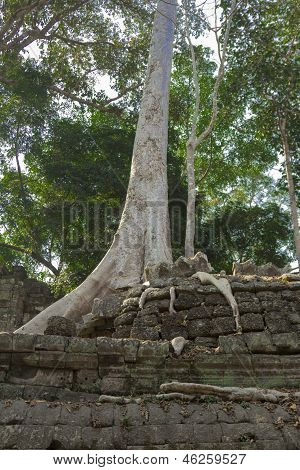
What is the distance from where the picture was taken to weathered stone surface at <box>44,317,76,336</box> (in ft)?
13.9

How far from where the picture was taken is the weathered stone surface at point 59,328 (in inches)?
167

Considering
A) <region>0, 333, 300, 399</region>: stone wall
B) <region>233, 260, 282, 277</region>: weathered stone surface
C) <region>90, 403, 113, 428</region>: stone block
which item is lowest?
<region>90, 403, 113, 428</region>: stone block

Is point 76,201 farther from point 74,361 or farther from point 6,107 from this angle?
point 74,361

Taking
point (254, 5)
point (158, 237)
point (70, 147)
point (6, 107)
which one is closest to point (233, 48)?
point (254, 5)

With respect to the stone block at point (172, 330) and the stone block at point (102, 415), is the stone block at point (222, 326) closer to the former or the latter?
the stone block at point (172, 330)

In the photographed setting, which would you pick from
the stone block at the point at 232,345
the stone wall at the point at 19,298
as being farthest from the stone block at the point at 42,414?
the stone wall at the point at 19,298

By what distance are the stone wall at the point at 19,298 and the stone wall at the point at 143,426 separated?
6.97 metres

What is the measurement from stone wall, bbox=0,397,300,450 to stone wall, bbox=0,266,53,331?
22.9 ft

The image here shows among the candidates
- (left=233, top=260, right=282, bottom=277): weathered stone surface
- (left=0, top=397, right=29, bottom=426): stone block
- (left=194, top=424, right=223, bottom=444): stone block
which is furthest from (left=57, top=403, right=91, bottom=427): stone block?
(left=233, top=260, right=282, bottom=277): weathered stone surface

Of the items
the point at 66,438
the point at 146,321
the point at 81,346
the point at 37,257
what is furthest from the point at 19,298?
the point at 66,438

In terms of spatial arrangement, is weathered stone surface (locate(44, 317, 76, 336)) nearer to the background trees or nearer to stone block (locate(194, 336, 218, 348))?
stone block (locate(194, 336, 218, 348))

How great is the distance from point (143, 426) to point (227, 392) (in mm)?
697

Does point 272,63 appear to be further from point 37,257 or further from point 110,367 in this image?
point 110,367

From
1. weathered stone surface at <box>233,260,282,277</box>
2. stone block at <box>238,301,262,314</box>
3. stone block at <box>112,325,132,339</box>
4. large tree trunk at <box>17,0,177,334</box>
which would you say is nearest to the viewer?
stone block at <box>238,301,262,314</box>
